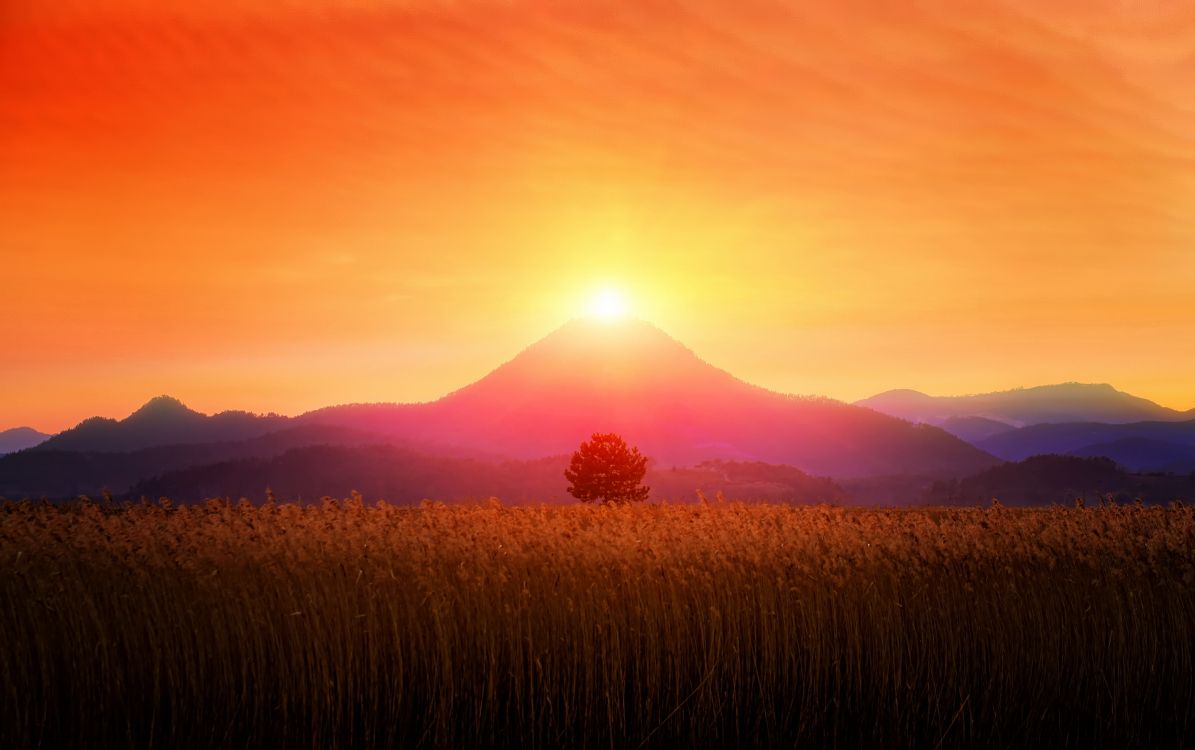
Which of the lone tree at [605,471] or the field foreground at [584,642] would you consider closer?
the field foreground at [584,642]

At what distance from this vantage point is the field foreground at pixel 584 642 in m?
9.88

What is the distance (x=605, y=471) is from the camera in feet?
251

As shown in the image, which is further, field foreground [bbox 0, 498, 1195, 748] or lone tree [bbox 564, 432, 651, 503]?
lone tree [bbox 564, 432, 651, 503]

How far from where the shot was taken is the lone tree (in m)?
76.3

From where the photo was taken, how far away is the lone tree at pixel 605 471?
250 feet

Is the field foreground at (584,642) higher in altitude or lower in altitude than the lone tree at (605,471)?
lower

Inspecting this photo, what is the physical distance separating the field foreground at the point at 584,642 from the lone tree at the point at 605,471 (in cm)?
6352

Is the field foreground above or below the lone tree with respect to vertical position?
below

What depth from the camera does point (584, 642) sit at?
10430mm

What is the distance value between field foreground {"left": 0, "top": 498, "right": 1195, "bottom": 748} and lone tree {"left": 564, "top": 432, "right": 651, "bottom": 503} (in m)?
63.5

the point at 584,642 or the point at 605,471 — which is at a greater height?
the point at 605,471

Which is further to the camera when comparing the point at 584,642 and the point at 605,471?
the point at 605,471

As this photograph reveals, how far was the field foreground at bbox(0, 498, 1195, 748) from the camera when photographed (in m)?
9.88

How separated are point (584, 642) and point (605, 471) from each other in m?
66.4
